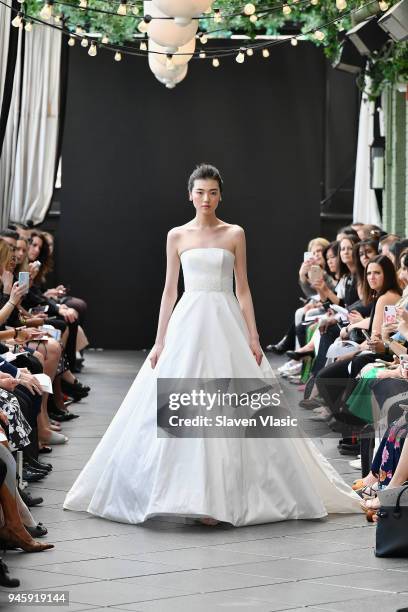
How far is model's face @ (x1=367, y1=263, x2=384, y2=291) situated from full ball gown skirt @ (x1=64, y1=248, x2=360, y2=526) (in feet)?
6.62

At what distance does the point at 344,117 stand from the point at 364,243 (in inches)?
326

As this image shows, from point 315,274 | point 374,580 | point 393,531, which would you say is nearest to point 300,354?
point 315,274

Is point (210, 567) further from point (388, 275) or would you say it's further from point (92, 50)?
point (92, 50)

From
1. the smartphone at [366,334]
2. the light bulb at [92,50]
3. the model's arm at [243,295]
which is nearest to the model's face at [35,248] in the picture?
the light bulb at [92,50]

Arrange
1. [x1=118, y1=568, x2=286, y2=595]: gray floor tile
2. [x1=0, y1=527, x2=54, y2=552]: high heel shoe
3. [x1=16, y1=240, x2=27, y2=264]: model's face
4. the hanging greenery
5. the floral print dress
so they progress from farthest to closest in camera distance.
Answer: the hanging greenery, [x1=16, y1=240, x2=27, y2=264]: model's face, the floral print dress, [x1=0, y1=527, x2=54, y2=552]: high heel shoe, [x1=118, y1=568, x2=286, y2=595]: gray floor tile

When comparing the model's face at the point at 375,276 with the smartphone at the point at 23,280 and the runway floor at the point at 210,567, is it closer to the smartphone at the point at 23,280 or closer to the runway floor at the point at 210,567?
the smartphone at the point at 23,280

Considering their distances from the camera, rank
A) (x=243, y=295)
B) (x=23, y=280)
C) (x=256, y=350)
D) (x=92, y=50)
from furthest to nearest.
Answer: (x=23, y=280)
(x=92, y=50)
(x=243, y=295)
(x=256, y=350)

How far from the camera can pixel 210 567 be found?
170 inches

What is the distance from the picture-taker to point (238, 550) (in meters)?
4.61

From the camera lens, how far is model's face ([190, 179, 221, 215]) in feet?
17.9

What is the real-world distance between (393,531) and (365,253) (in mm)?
4169

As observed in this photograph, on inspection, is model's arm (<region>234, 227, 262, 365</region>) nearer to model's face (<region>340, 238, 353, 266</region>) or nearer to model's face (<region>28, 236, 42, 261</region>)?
model's face (<region>340, 238, 353, 266</region>)

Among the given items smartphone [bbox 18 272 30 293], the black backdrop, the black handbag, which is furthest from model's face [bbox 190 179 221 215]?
the black backdrop

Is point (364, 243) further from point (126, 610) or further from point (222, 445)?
point (126, 610)
